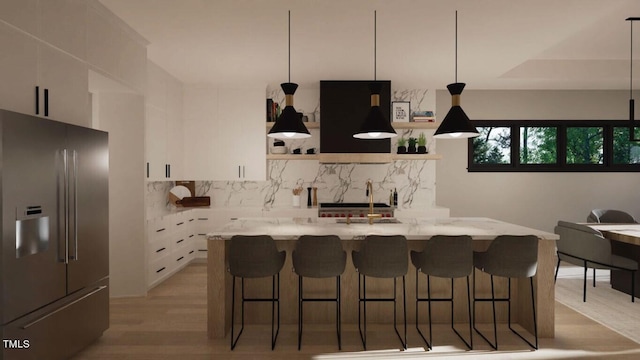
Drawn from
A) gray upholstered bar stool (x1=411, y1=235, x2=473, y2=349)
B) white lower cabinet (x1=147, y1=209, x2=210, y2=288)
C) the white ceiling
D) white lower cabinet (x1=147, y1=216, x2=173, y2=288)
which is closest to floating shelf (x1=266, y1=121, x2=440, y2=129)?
the white ceiling

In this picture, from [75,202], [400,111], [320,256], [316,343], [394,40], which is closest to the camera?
[75,202]

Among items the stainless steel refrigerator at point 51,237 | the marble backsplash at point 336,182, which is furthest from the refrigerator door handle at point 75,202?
the marble backsplash at point 336,182

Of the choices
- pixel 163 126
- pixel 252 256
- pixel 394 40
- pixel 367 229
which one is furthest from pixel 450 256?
pixel 163 126

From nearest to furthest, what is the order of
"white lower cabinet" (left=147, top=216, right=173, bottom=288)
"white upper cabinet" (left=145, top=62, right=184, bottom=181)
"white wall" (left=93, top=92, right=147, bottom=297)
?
"white wall" (left=93, top=92, right=147, bottom=297), "white lower cabinet" (left=147, top=216, right=173, bottom=288), "white upper cabinet" (left=145, top=62, right=184, bottom=181)

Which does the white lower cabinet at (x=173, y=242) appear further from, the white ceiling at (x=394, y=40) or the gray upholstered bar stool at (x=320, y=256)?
the gray upholstered bar stool at (x=320, y=256)

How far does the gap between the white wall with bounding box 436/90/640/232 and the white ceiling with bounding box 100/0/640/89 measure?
21.1 inches

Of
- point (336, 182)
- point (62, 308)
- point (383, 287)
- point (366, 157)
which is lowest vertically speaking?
point (383, 287)

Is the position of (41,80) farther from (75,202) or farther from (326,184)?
(326,184)

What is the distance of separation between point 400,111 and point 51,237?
5016mm

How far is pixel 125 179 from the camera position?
4414 mm

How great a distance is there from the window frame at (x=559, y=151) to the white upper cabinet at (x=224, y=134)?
134 inches

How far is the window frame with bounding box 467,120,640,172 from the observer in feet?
22.1

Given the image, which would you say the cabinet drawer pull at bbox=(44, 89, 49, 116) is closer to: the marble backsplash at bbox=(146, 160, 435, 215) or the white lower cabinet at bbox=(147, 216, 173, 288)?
the white lower cabinet at bbox=(147, 216, 173, 288)

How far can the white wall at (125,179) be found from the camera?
439cm
